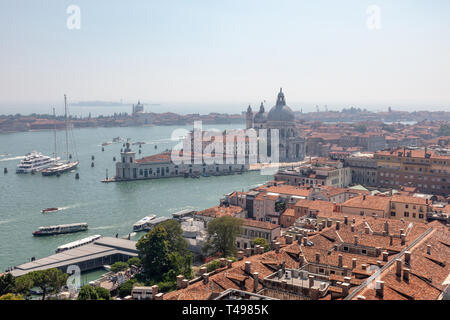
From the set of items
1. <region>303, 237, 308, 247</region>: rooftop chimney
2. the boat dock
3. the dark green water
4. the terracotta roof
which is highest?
<region>303, 237, 308, 247</region>: rooftop chimney

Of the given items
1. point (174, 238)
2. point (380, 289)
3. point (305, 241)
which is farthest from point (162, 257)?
point (380, 289)

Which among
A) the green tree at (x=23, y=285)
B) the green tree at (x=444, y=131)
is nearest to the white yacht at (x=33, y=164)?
the green tree at (x=23, y=285)

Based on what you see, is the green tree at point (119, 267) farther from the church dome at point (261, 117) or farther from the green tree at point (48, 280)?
the church dome at point (261, 117)

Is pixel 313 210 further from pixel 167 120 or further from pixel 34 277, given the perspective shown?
pixel 167 120

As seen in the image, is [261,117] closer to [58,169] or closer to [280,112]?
[280,112]

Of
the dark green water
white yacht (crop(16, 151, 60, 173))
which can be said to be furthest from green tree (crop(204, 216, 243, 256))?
white yacht (crop(16, 151, 60, 173))

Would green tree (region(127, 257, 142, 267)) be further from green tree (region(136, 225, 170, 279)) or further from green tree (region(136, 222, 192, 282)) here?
green tree (region(136, 225, 170, 279))
